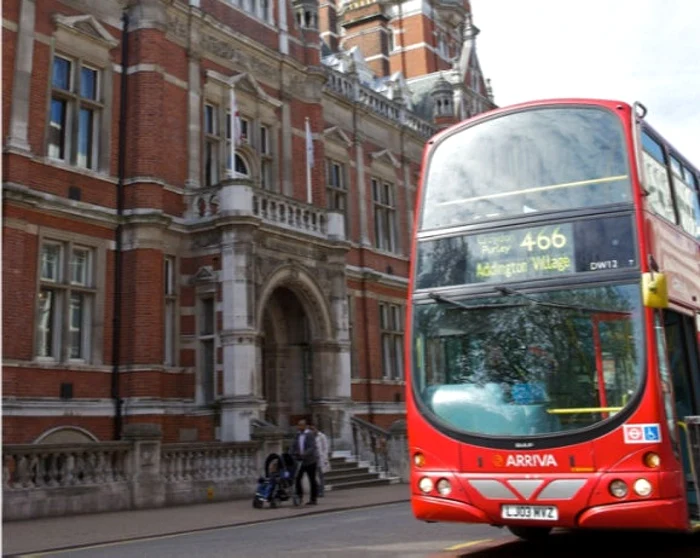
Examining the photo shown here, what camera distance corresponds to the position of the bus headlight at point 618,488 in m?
6.78

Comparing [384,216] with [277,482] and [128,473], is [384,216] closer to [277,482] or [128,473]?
[277,482]

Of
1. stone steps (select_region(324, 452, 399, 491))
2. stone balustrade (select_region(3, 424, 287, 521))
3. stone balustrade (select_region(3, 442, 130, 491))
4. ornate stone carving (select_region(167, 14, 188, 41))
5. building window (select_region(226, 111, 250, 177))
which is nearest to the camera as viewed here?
stone balustrade (select_region(3, 442, 130, 491))

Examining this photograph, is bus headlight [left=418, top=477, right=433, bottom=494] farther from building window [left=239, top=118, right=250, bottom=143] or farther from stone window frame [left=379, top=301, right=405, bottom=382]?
stone window frame [left=379, top=301, right=405, bottom=382]

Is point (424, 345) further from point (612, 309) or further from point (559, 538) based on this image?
point (559, 538)

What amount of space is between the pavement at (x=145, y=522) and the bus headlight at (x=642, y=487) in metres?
6.52

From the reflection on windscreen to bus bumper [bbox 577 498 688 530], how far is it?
2761 mm

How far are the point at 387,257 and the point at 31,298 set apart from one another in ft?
44.7

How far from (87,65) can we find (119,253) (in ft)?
13.8

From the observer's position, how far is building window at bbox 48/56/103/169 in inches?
666

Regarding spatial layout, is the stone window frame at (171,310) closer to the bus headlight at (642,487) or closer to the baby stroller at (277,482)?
the baby stroller at (277,482)

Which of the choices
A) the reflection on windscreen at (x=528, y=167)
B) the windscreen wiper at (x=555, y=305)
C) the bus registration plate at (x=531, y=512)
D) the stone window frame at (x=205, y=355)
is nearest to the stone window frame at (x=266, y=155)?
the stone window frame at (x=205, y=355)

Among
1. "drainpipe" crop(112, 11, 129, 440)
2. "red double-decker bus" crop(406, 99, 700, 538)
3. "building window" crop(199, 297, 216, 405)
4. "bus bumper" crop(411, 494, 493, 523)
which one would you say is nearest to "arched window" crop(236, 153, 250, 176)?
"drainpipe" crop(112, 11, 129, 440)

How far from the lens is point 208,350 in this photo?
18.1 meters

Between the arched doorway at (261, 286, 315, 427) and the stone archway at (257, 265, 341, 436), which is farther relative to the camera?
the arched doorway at (261, 286, 315, 427)
